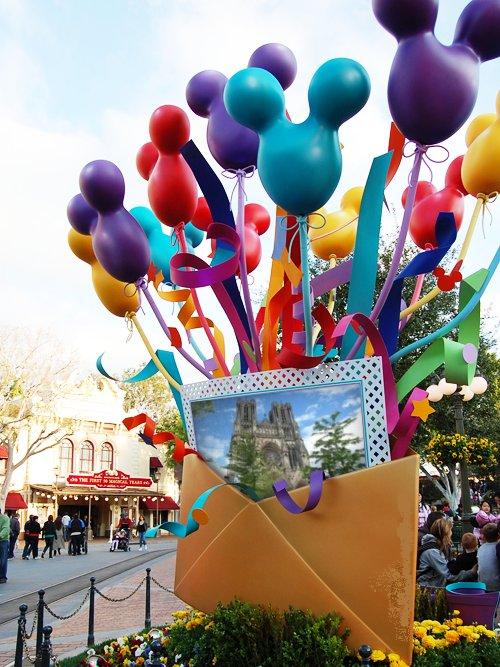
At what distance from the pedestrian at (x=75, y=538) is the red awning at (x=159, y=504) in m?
13.4

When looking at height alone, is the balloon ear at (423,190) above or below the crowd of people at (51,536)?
above

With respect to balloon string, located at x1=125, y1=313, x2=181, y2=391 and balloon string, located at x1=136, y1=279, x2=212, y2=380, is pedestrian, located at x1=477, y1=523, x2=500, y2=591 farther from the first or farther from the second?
balloon string, located at x1=125, y1=313, x2=181, y2=391

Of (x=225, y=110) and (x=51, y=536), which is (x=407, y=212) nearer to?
(x=225, y=110)

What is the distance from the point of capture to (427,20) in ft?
14.7

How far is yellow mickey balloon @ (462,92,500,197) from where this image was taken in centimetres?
539

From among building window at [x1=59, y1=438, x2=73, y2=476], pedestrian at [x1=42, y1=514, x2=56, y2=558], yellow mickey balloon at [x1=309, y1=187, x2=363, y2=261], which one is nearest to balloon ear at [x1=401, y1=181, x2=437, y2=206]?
yellow mickey balloon at [x1=309, y1=187, x2=363, y2=261]

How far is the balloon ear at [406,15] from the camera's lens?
4.37 m

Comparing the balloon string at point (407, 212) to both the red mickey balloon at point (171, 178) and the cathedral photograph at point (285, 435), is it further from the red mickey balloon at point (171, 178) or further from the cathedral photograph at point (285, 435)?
Answer: the red mickey balloon at point (171, 178)

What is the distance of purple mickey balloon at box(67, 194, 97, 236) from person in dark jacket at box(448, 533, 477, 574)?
215 inches

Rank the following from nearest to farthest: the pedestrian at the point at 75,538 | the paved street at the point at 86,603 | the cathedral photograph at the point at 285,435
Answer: the cathedral photograph at the point at 285,435 < the paved street at the point at 86,603 < the pedestrian at the point at 75,538

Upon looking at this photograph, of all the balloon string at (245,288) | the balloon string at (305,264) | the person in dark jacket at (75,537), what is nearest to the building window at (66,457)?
the person in dark jacket at (75,537)

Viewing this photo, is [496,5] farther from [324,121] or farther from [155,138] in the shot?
[155,138]

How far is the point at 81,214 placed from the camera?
5.94m

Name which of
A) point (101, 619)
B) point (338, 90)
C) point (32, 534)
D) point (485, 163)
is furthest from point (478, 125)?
point (32, 534)
